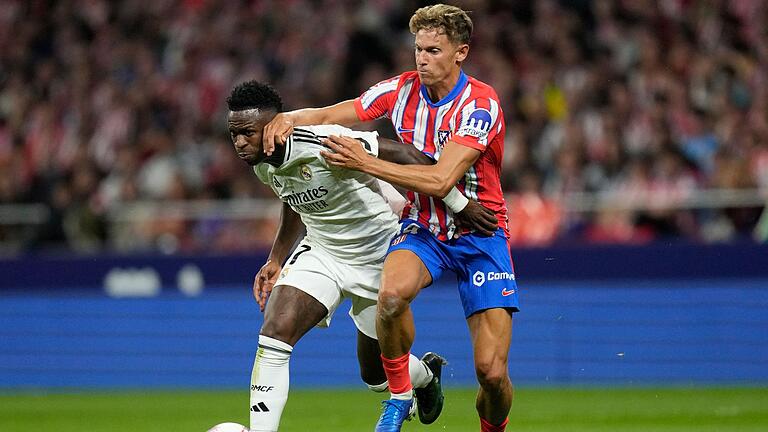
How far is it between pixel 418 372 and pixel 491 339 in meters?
0.90

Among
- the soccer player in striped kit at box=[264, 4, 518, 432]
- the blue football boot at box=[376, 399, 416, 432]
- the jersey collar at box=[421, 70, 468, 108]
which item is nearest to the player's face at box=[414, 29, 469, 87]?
the soccer player in striped kit at box=[264, 4, 518, 432]

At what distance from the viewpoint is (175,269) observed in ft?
50.5

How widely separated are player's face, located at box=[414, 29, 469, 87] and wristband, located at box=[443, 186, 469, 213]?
0.66 m

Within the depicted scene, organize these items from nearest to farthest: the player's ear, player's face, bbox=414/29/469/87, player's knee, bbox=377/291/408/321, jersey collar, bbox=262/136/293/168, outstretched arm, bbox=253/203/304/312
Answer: player's knee, bbox=377/291/408/321 < jersey collar, bbox=262/136/293/168 < player's face, bbox=414/29/469/87 < the player's ear < outstretched arm, bbox=253/203/304/312

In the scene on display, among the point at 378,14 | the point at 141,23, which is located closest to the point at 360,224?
the point at 378,14

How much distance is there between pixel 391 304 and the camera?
7.47m

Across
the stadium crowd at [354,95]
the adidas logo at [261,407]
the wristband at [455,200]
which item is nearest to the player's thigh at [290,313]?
the adidas logo at [261,407]

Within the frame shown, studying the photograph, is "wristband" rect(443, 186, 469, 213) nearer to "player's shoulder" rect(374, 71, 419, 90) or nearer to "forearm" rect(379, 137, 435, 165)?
"forearm" rect(379, 137, 435, 165)

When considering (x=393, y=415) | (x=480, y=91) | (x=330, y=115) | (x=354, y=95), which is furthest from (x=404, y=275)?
(x=354, y=95)

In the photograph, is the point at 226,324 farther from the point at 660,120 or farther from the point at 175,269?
the point at 660,120

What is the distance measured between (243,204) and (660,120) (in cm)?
487

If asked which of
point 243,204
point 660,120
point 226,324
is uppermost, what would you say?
point 660,120

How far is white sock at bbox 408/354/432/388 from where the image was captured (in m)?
8.35

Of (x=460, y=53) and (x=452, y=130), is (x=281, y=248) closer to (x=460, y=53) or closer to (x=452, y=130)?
(x=452, y=130)
